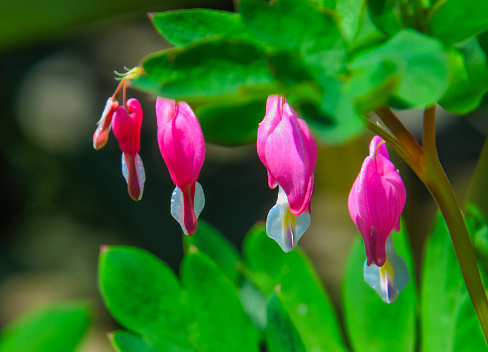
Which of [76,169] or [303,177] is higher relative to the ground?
[303,177]

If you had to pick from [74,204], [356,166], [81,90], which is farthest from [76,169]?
[356,166]

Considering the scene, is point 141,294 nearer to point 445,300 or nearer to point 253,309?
point 253,309

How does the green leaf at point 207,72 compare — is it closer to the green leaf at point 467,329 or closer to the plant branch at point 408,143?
the plant branch at point 408,143

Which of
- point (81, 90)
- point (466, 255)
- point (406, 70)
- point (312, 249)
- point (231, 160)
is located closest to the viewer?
point (406, 70)

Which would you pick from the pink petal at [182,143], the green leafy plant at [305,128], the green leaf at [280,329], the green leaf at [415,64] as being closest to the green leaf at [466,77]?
the green leafy plant at [305,128]

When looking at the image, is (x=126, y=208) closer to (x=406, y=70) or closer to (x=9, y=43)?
(x=9, y=43)

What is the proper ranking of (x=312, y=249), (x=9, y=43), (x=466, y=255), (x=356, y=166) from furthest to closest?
(x=312, y=249) → (x=9, y=43) → (x=356, y=166) → (x=466, y=255)
